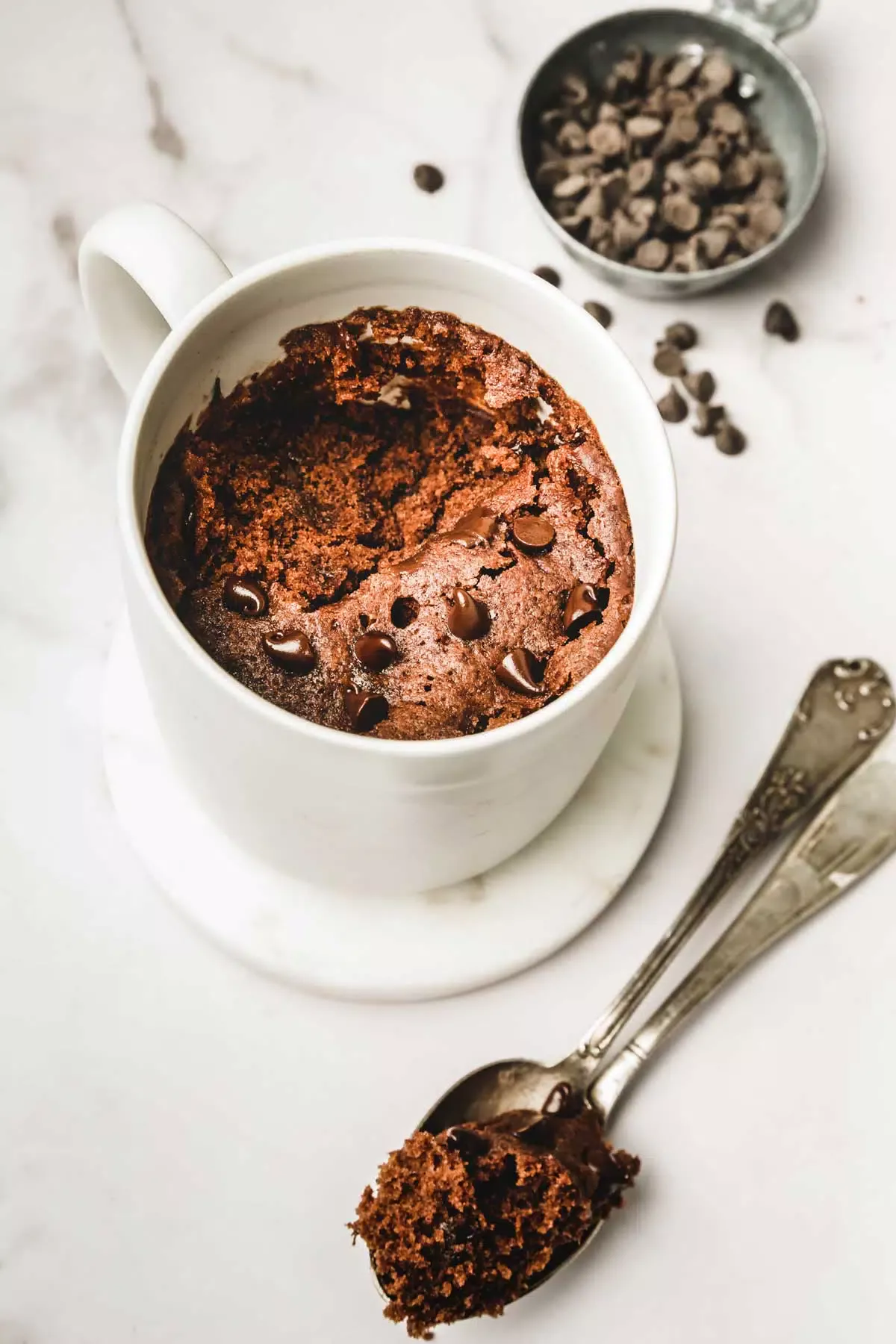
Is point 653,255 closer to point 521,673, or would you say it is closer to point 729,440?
point 729,440

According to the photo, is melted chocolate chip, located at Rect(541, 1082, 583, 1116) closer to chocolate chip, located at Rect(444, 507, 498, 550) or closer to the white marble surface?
the white marble surface

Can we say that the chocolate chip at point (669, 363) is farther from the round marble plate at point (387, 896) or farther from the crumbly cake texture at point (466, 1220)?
the crumbly cake texture at point (466, 1220)

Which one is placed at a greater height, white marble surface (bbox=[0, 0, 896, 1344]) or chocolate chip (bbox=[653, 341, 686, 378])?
chocolate chip (bbox=[653, 341, 686, 378])

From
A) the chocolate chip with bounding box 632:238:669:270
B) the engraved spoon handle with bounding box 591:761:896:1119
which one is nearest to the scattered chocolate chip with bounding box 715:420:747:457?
the chocolate chip with bounding box 632:238:669:270

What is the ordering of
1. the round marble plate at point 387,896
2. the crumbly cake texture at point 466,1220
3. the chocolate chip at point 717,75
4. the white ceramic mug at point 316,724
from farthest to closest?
the chocolate chip at point 717,75, the round marble plate at point 387,896, the crumbly cake texture at point 466,1220, the white ceramic mug at point 316,724

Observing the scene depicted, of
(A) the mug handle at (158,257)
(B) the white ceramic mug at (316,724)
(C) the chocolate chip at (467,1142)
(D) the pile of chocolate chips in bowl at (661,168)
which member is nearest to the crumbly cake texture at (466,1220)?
(C) the chocolate chip at (467,1142)

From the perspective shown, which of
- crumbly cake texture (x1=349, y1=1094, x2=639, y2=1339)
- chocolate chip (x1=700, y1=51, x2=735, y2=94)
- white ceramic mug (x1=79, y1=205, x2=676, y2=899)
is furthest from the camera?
chocolate chip (x1=700, y1=51, x2=735, y2=94)
